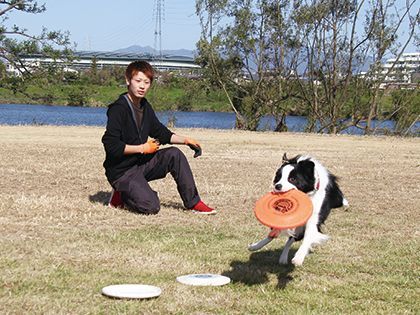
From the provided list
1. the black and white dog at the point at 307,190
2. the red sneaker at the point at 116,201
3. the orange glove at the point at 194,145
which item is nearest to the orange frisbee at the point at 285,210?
the black and white dog at the point at 307,190

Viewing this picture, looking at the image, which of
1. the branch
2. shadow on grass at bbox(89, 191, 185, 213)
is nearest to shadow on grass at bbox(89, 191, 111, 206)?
shadow on grass at bbox(89, 191, 185, 213)

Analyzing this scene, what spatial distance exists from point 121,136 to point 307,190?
2.82 m

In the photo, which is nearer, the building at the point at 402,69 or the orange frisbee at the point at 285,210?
Answer: the orange frisbee at the point at 285,210

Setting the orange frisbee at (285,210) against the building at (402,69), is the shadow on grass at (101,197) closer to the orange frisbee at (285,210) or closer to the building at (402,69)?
the orange frisbee at (285,210)

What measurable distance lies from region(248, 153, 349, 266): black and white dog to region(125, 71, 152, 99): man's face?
243 cm

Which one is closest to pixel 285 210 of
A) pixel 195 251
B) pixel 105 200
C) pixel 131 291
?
pixel 195 251

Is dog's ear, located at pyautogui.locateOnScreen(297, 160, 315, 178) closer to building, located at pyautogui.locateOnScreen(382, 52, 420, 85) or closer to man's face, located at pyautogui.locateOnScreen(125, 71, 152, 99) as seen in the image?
man's face, located at pyautogui.locateOnScreen(125, 71, 152, 99)

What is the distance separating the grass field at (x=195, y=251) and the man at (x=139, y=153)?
0.22 metres

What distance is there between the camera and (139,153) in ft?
23.5

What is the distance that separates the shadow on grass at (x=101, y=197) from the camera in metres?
7.71

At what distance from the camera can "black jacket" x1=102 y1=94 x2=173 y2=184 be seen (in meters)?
6.98

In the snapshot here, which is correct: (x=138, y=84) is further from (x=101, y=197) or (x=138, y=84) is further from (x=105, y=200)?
(x=101, y=197)

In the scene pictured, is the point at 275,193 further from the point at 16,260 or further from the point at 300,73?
the point at 300,73

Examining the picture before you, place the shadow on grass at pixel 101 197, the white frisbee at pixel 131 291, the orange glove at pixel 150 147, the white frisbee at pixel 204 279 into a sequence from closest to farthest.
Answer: the white frisbee at pixel 131 291
the white frisbee at pixel 204 279
the orange glove at pixel 150 147
the shadow on grass at pixel 101 197
